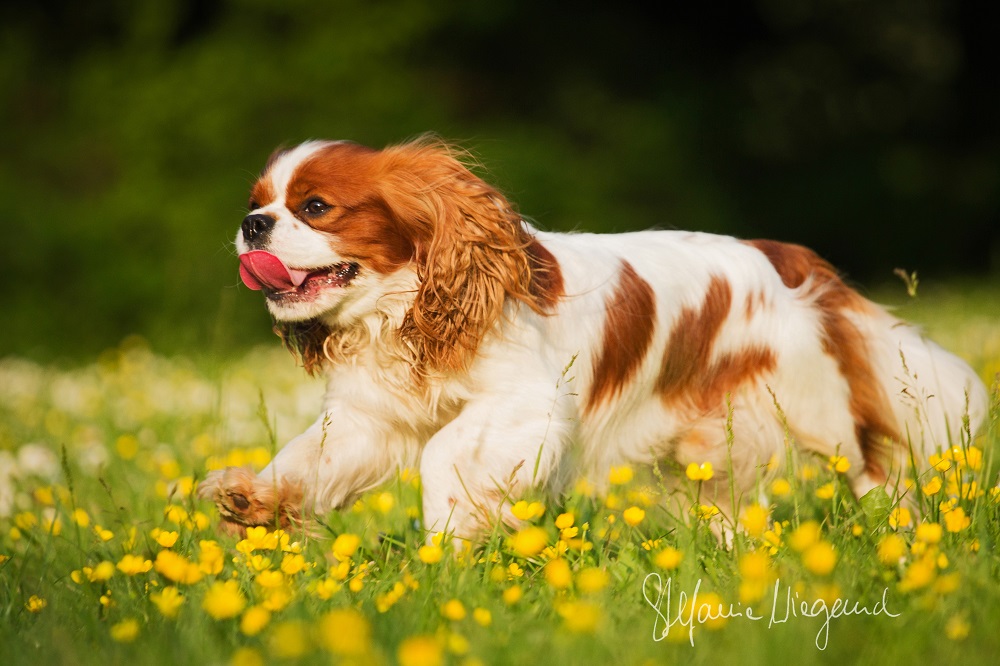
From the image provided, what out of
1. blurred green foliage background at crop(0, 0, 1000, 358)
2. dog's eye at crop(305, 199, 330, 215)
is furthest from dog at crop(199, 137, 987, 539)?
Result: blurred green foliage background at crop(0, 0, 1000, 358)

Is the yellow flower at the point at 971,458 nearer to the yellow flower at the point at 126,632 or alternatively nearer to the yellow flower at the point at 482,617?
the yellow flower at the point at 482,617

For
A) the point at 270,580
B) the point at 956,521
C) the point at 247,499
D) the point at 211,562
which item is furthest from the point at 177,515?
the point at 956,521

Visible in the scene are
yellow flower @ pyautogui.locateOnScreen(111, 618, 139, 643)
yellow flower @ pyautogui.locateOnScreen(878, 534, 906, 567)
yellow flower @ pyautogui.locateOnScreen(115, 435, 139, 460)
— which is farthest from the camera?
yellow flower @ pyautogui.locateOnScreen(115, 435, 139, 460)

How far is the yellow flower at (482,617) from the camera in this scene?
1.91 m

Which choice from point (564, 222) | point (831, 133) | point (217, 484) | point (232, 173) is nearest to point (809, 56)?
point (831, 133)

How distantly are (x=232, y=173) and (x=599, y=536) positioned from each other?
8.58 m

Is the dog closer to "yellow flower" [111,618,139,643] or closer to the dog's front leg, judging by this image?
the dog's front leg

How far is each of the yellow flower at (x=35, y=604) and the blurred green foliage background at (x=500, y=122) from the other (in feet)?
21.5

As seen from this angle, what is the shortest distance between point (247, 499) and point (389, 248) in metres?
0.75

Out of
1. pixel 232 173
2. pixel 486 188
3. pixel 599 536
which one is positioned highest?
pixel 486 188

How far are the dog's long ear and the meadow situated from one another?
0.45m

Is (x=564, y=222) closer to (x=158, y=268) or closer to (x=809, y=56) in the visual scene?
(x=158, y=268)

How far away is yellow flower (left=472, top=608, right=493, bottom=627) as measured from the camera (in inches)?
75.2

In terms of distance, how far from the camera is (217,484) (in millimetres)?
2723
